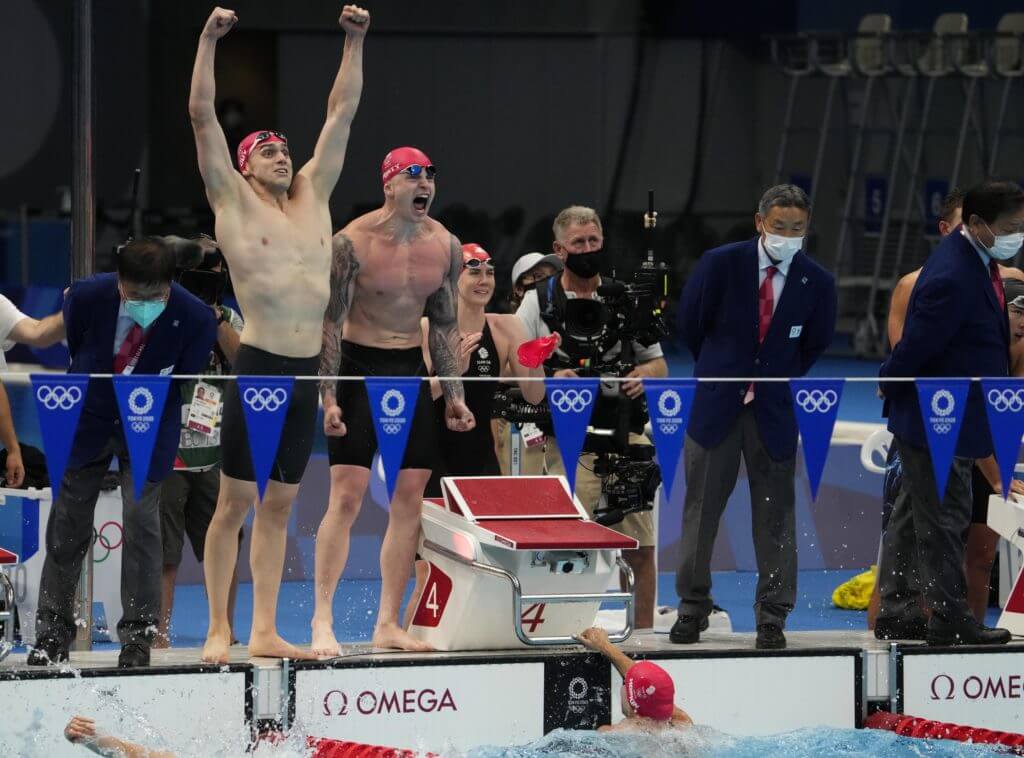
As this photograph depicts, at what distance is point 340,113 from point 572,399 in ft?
A: 4.19

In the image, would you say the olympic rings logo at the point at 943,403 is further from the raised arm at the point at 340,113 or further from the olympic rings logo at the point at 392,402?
the raised arm at the point at 340,113

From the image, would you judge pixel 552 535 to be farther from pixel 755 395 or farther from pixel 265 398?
pixel 265 398

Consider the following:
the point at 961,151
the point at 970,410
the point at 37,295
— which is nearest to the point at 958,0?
the point at 961,151

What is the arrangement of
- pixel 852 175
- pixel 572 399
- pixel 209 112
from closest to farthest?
pixel 209 112 < pixel 572 399 < pixel 852 175

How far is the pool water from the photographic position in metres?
5.49

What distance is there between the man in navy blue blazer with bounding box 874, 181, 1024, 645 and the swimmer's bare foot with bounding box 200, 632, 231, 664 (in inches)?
100

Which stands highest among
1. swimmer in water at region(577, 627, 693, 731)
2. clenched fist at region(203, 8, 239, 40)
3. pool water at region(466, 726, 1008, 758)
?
clenched fist at region(203, 8, 239, 40)

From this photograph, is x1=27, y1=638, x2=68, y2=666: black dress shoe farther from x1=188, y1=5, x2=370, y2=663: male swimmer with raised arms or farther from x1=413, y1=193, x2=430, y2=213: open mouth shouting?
x1=413, y1=193, x2=430, y2=213: open mouth shouting

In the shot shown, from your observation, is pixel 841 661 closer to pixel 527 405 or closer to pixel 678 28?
pixel 527 405

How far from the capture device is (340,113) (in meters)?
5.90

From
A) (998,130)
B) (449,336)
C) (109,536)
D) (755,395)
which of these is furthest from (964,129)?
(449,336)

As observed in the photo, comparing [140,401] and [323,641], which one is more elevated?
[140,401]

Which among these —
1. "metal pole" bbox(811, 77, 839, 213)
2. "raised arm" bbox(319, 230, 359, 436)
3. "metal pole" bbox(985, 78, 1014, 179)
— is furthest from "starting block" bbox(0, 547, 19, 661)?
"metal pole" bbox(811, 77, 839, 213)

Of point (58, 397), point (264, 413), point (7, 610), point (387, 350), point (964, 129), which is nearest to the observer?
point (58, 397)
